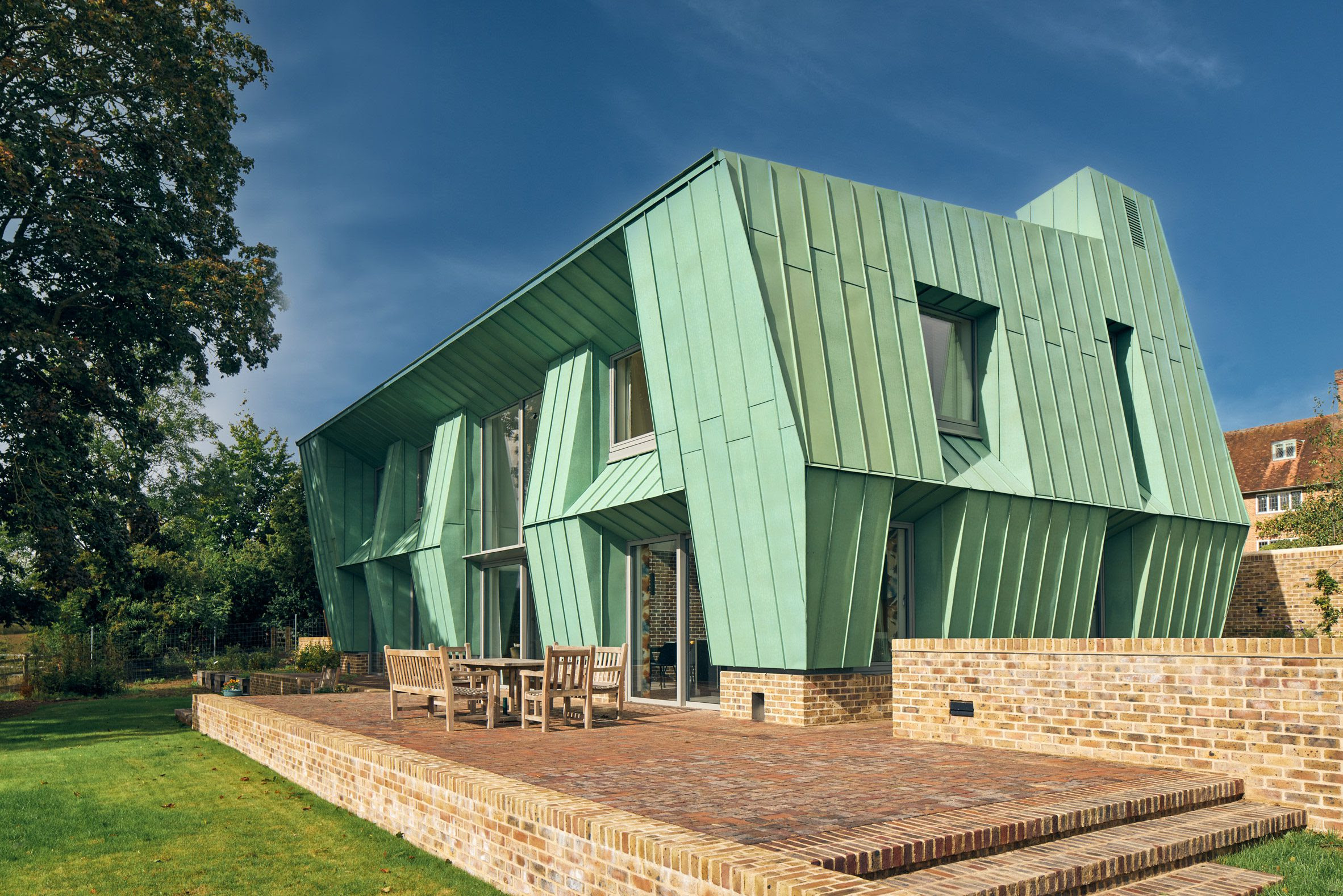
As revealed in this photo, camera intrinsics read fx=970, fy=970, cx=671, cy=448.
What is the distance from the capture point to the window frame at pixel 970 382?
1324cm

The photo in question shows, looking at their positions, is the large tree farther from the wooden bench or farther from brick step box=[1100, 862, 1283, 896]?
brick step box=[1100, 862, 1283, 896]

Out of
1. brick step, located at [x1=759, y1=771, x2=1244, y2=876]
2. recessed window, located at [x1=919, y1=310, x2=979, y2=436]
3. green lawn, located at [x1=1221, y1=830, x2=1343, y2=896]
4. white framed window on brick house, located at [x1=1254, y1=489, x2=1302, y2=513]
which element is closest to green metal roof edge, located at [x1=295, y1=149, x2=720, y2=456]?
recessed window, located at [x1=919, y1=310, x2=979, y2=436]

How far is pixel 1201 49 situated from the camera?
13.2 metres

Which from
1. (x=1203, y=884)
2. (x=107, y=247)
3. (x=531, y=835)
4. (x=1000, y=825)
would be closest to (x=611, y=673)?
(x=531, y=835)

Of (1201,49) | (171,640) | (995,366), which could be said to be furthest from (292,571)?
(1201,49)

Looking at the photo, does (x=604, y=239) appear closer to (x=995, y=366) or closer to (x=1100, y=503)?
(x=995, y=366)

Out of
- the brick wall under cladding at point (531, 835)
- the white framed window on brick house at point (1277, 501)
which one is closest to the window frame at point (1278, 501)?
the white framed window on brick house at point (1277, 501)

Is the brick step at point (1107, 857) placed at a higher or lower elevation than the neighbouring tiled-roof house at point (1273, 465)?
lower

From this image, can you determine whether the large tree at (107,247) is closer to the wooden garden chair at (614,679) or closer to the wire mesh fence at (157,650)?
the wire mesh fence at (157,650)

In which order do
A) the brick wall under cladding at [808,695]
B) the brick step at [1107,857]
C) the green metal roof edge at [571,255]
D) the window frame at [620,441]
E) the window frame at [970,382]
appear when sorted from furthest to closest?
the window frame at [620,441] → the window frame at [970,382] → the green metal roof edge at [571,255] → the brick wall under cladding at [808,695] → the brick step at [1107,857]

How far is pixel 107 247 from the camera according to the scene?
17.7 m

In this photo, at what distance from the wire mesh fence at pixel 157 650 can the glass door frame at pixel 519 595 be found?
10455 millimetres

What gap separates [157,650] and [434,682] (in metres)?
22.6

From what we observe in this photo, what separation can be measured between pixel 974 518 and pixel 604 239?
243 inches
